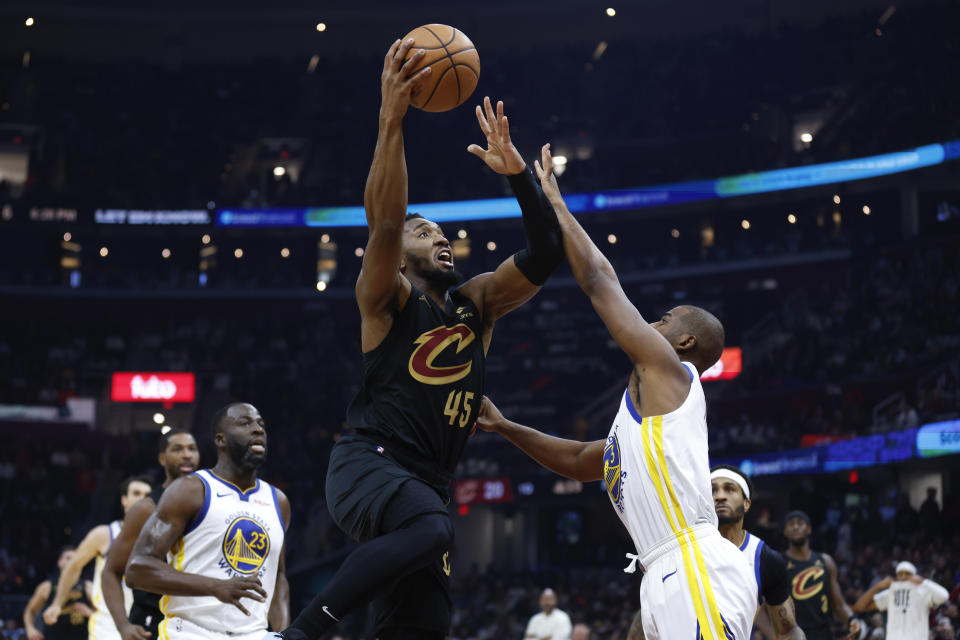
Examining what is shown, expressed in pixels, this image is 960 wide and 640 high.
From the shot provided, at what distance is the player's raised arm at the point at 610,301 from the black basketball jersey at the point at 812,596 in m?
6.37

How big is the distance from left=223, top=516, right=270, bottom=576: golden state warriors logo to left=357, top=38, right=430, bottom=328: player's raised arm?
2.39m

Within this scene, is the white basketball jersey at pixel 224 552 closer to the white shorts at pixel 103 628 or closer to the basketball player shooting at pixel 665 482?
the white shorts at pixel 103 628

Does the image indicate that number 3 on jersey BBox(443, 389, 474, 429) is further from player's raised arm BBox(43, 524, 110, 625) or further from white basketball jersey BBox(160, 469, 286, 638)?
player's raised arm BBox(43, 524, 110, 625)

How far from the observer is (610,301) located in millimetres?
4973

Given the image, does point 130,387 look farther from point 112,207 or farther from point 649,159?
point 649,159

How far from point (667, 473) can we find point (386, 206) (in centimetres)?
169

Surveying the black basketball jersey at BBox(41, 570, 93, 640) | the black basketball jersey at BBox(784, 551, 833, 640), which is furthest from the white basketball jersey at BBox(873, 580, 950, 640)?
the black basketball jersey at BBox(41, 570, 93, 640)

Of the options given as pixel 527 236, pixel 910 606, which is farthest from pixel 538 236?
pixel 910 606

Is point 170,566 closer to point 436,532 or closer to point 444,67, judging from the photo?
point 436,532

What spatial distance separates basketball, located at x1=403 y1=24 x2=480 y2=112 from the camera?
4828 millimetres

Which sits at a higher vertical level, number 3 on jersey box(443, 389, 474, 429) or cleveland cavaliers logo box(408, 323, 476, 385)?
cleveland cavaliers logo box(408, 323, 476, 385)

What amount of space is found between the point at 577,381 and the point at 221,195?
562 inches

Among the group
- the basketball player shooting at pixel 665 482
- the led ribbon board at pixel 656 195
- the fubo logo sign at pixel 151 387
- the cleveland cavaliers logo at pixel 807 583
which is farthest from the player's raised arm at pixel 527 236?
the fubo logo sign at pixel 151 387

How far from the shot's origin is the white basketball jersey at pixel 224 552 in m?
6.27
